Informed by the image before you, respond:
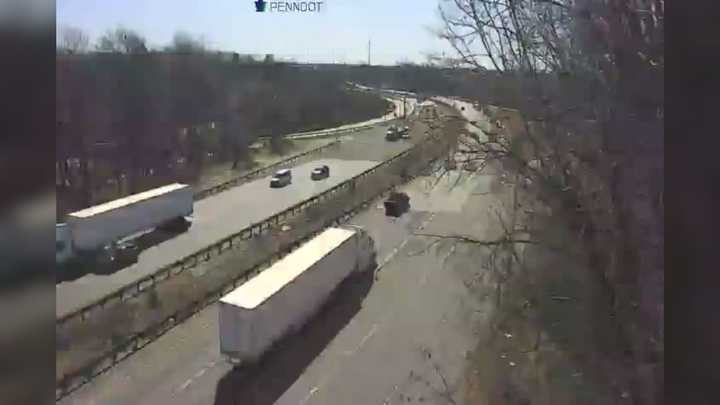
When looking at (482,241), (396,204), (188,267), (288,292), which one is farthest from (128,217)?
(482,241)

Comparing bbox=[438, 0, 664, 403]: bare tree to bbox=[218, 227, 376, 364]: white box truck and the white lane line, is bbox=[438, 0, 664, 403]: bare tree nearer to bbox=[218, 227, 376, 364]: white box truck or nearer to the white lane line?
bbox=[218, 227, 376, 364]: white box truck

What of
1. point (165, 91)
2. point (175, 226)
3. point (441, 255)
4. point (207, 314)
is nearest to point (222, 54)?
point (165, 91)

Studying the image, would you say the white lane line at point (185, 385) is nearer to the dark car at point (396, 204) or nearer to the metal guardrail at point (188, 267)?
the metal guardrail at point (188, 267)

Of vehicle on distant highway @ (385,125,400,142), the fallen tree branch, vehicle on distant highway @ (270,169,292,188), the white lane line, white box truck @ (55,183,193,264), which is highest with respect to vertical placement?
vehicle on distant highway @ (385,125,400,142)

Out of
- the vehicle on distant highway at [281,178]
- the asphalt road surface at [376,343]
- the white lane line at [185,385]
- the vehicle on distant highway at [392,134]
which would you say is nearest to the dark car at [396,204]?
the asphalt road surface at [376,343]

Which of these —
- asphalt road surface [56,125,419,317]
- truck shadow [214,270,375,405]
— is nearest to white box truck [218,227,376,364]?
truck shadow [214,270,375,405]
